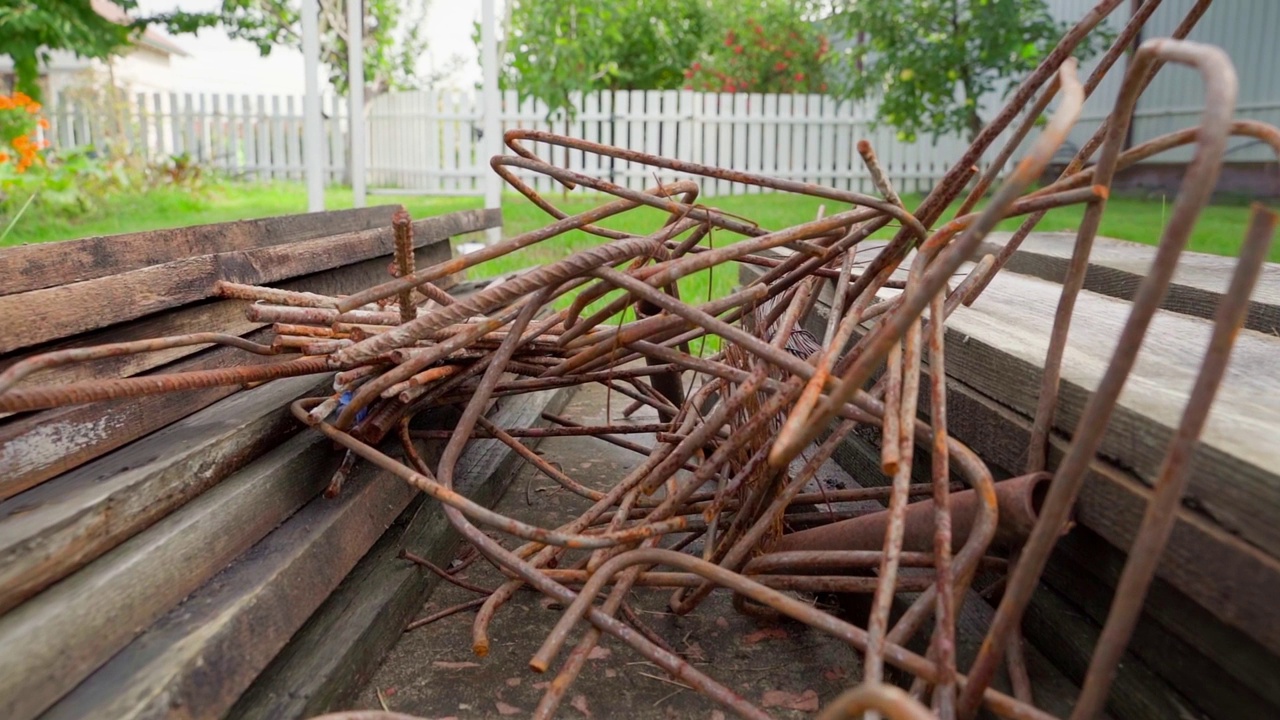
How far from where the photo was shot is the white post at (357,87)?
608 centimetres

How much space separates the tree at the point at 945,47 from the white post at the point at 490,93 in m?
5.17

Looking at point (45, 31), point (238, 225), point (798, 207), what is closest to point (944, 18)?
point (798, 207)

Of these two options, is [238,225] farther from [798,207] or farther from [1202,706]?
[798,207]

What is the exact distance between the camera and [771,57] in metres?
13.9

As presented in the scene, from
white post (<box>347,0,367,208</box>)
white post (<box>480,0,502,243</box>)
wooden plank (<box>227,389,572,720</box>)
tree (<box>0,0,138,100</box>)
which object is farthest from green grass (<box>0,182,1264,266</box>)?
wooden plank (<box>227,389,572,720</box>)

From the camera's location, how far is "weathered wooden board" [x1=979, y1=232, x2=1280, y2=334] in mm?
1562

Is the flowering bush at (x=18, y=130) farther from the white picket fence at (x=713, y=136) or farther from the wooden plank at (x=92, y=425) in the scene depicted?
the white picket fence at (x=713, y=136)

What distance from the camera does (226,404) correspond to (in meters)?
Result: 1.43

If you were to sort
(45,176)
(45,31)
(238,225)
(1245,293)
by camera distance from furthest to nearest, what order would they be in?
(45,176) < (45,31) < (238,225) < (1245,293)

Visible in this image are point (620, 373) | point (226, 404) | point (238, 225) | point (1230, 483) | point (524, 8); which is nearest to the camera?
point (1230, 483)

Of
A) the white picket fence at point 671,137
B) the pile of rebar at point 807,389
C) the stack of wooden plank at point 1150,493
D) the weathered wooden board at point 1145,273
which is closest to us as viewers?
the pile of rebar at point 807,389

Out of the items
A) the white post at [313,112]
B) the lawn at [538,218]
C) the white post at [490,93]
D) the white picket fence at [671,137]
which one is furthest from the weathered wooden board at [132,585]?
the white picket fence at [671,137]

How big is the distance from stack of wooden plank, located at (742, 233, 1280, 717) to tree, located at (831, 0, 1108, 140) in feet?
27.8

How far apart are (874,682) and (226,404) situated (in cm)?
110
